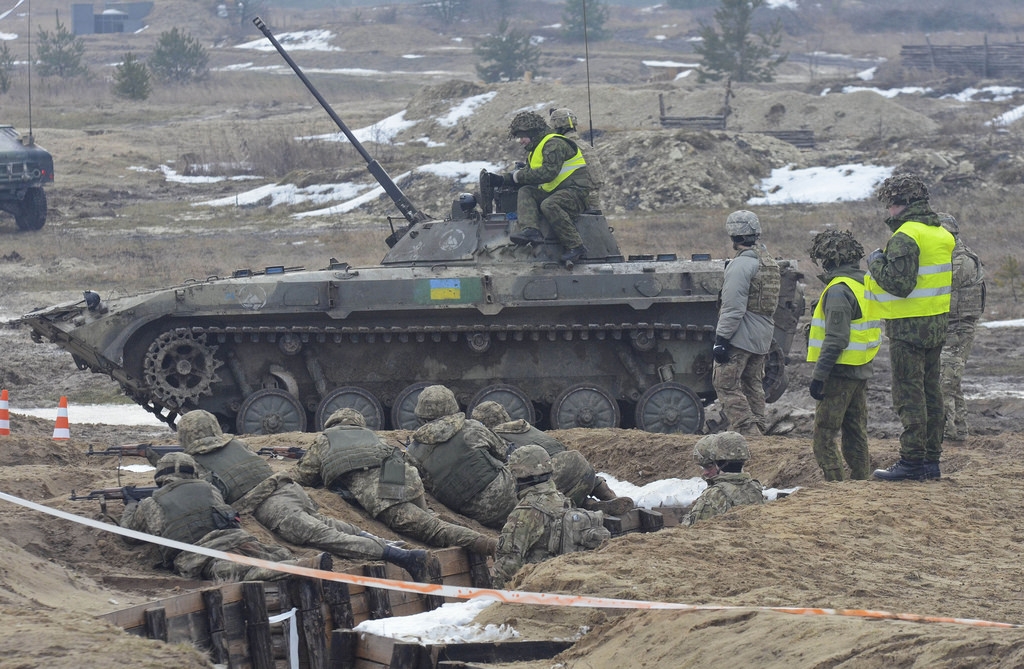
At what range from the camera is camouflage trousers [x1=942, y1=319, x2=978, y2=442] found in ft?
41.1

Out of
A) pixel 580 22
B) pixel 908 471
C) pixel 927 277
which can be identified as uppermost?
pixel 580 22

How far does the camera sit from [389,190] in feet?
54.6

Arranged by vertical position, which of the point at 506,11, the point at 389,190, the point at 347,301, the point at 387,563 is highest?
the point at 506,11

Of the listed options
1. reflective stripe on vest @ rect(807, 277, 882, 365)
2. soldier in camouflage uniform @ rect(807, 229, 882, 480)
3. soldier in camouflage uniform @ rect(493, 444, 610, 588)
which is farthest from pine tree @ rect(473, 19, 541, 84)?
soldier in camouflage uniform @ rect(493, 444, 610, 588)

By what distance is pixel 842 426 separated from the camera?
10.6 metres

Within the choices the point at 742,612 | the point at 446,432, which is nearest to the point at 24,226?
the point at 446,432

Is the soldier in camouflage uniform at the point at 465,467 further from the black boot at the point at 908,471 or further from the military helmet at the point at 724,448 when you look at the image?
the black boot at the point at 908,471

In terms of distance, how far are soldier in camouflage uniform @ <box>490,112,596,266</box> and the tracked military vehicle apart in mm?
225

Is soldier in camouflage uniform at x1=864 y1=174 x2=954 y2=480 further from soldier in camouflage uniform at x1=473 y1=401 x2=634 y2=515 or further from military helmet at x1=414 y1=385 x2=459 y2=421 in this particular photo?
military helmet at x1=414 y1=385 x2=459 y2=421

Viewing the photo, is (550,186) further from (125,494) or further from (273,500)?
(125,494)

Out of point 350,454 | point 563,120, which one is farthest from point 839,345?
point 563,120

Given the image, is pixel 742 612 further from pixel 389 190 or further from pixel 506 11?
pixel 506 11

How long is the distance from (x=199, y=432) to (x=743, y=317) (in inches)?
196

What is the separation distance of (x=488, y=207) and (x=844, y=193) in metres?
17.9
